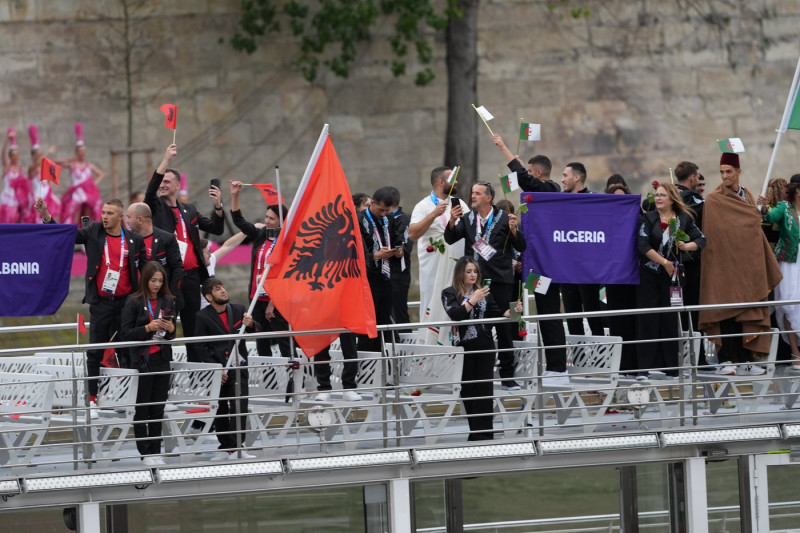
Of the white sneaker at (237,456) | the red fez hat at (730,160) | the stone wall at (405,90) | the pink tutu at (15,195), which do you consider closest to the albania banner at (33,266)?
the white sneaker at (237,456)

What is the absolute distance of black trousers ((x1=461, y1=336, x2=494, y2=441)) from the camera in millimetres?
12422

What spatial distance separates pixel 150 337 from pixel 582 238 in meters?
3.73

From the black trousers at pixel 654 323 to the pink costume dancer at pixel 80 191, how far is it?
13.0 m

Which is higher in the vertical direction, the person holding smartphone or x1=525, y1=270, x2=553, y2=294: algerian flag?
the person holding smartphone

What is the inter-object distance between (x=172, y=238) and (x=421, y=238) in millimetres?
2618

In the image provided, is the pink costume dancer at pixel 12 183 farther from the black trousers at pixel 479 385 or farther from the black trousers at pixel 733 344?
the black trousers at pixel 733 344

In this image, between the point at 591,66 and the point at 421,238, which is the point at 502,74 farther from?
the point at 421,238

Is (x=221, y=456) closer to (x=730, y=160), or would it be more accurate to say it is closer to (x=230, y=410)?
(x=230, y=410)

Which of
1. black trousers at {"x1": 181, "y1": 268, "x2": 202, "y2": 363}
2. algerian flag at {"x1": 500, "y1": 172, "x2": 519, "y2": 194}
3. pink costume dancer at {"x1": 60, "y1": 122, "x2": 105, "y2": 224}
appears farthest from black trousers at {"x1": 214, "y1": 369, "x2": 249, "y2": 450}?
pink costume dancer at {"x1": 60, "y1": 122, "x2": 105, "y2": 224}

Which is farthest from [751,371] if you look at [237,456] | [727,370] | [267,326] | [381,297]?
[237,456]

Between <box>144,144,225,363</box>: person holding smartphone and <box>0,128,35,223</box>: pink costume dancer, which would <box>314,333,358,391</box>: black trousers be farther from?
<box>0,128,35,223</box>: pink costume dancer

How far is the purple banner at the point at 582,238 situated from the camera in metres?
13.3

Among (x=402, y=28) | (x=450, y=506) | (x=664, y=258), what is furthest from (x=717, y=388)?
(x=402, y=28)

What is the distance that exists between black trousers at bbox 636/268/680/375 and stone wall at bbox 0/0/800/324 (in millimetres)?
12555
